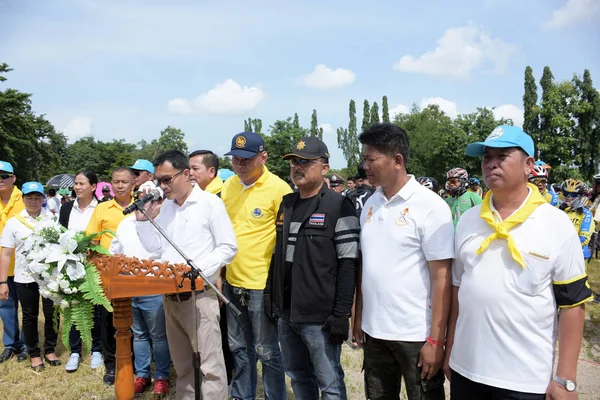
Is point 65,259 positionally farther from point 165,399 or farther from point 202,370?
point 165,399

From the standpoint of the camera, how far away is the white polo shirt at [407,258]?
7.93 ft

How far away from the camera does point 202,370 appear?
3301 mm

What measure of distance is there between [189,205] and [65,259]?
39.2 inches

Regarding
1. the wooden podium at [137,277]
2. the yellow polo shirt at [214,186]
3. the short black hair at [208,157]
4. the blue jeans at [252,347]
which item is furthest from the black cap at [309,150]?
the short black hair at [208,157]

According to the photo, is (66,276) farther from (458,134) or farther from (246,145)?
(458,134)

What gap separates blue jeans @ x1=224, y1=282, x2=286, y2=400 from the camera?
3402 mm

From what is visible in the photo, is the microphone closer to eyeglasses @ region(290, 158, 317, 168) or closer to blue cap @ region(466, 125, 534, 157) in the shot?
eyeglasses @ region(290, 158, 317, 168)

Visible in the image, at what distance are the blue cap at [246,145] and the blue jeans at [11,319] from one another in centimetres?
371

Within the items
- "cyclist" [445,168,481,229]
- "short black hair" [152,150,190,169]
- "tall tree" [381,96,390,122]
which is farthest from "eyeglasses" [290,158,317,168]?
"tall tree" [381,96,390,122]

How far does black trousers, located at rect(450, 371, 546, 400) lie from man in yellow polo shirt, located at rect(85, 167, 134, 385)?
3.81 metres

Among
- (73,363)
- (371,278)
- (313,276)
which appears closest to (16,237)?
(73,363)

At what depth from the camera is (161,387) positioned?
4.34 m

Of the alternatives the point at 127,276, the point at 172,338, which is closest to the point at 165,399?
the point at 172,338

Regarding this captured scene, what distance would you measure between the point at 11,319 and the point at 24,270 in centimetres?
94
